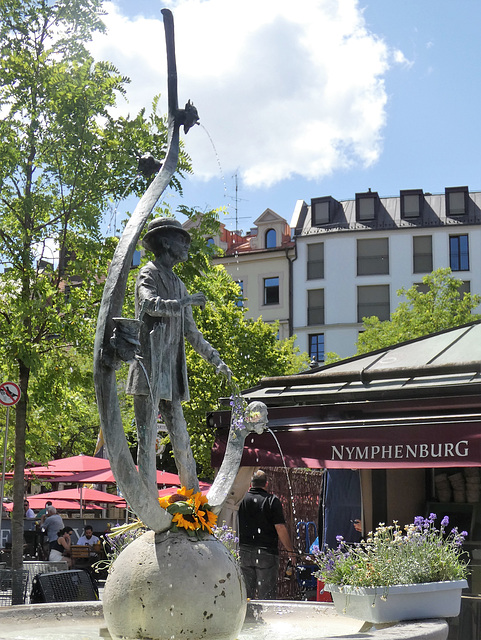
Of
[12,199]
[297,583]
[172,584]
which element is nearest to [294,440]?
[297,583]

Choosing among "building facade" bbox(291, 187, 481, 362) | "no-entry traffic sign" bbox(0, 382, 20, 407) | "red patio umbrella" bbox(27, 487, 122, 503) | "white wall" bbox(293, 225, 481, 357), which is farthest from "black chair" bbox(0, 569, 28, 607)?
"white wall" bbox(293, 225, 481, 357)

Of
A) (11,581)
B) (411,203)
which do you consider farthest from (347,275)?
(11,581)

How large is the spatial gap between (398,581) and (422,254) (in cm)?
4330

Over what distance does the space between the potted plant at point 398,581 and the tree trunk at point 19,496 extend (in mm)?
5534

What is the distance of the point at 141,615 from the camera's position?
497 cm

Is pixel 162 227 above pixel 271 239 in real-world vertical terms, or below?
below

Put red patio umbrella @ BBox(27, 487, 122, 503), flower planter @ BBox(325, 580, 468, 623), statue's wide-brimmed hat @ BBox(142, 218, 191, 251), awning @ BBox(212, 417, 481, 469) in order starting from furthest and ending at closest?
red patio umbrella @ BBox(27, 487, 122, 503) < awning @ BBox(212, 417, 481, 469) < statue's wide-brimmed hat @ BBox(142, 218, 191, 251) < flower planter @ BBox(325, 580, 468, 623)

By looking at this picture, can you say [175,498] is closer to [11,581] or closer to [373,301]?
[11,581]

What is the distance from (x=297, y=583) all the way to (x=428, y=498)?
199 centimetres

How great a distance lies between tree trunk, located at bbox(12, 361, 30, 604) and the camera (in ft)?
32.5

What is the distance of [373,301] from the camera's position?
47719 mm

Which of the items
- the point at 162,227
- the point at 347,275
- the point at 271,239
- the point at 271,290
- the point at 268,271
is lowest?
the point at 162,227

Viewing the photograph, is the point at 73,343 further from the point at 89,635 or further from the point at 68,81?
the point at 89,635

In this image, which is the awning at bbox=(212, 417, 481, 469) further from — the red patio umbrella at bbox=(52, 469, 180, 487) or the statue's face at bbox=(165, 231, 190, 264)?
the red patio umbrella at bbox=(52, 469, 180, 487)
